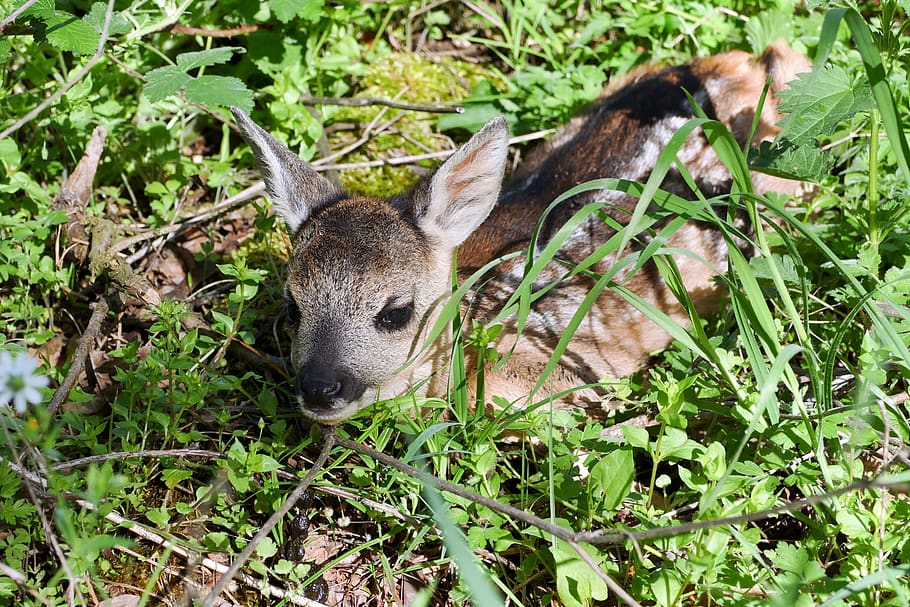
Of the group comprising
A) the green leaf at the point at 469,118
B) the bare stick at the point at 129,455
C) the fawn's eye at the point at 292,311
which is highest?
the fawn's eye at the point at 292,311

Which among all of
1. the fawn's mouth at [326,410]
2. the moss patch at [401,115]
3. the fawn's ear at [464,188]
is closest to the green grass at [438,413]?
the fawn's mouth at [326,410]

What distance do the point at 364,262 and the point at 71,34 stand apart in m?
1.55

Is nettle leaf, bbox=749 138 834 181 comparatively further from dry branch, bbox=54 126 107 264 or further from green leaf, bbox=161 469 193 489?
dry branch, bbox=54 126 107 264

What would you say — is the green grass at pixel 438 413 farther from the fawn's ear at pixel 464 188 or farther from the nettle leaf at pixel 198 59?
the fawn's ear at pixel 464 188

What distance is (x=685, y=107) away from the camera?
14.7 feet

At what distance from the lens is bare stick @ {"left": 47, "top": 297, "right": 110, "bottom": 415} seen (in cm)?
339

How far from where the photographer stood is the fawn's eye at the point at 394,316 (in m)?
3.53

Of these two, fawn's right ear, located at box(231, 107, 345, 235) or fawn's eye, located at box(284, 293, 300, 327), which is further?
fawn's right ear, located at box(231, 107, 345, 235)

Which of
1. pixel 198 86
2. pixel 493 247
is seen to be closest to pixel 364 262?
pixel 493 247

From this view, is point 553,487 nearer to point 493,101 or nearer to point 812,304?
point 812,304

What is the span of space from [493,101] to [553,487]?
317cm

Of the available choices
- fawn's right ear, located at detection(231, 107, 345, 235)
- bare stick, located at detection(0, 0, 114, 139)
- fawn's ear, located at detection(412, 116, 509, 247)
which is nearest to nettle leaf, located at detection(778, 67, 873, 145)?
fawn's ear, located at detection(412, 116, 509, 247)

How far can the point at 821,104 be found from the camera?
3.05 m

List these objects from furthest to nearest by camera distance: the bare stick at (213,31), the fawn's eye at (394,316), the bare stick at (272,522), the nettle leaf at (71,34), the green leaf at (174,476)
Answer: the bare stick at (213,31) < the nettle leaf at (71,34) < the fawn's eye at (394,316) < the green leaf at (174,476) < the bare stick at (272,522)
